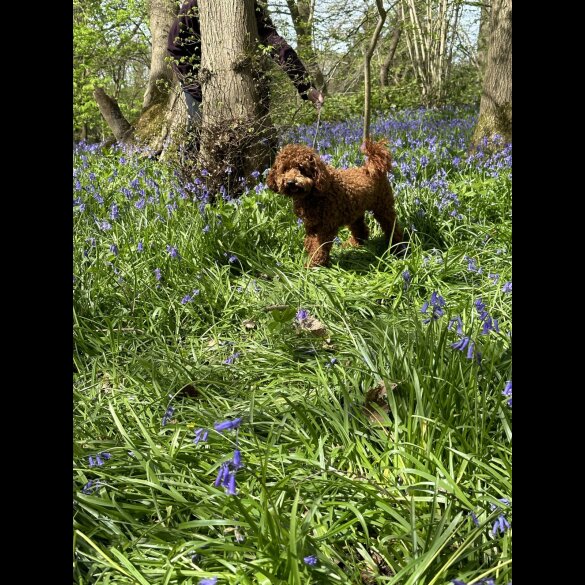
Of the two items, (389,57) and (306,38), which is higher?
(389,57)

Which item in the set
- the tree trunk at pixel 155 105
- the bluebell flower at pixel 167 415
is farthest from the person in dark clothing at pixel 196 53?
the bluebell flower at pixel 167 415

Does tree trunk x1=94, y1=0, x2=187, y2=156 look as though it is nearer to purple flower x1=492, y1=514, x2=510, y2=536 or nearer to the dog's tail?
the dog's tail

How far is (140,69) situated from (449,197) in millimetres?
19792

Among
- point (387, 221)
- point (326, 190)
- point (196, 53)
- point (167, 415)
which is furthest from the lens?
point (196, 53)

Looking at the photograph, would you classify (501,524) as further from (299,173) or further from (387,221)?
(387,221)

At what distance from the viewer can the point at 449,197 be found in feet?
15.6

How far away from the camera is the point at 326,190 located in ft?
13.1

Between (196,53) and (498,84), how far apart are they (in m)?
3.71

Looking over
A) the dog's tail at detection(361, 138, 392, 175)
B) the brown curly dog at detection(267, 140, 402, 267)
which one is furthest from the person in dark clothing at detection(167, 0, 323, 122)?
the brown curly dog at detection(267, 140, 402, 267)

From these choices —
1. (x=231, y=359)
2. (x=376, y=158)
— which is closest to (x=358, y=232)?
(x=376, y=158)

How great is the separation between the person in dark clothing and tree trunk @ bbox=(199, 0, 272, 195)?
22 cm

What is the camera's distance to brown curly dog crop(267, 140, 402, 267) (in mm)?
3941

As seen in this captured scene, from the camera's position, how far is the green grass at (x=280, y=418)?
58.9 inches
